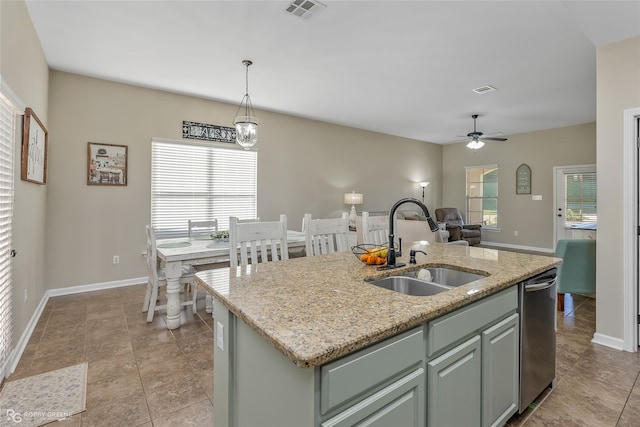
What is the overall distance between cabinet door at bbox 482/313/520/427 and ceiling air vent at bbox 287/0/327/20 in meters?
2.65

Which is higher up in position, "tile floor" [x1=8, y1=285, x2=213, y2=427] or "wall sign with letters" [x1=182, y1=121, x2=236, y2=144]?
"wall sign with letters" [x1=182, y1=121, x2=236, y2=144]

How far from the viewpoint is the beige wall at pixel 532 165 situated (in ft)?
21.6

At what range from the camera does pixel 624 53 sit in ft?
8.54

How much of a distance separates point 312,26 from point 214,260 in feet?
7.84

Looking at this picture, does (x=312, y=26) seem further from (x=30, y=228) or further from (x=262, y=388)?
(x=30, y=228)

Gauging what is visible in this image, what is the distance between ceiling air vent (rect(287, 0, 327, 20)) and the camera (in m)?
2.59

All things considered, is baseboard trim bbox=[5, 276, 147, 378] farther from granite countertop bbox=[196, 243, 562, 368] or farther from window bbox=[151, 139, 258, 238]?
granite countertop bbox=[196, 243, 562, 368]

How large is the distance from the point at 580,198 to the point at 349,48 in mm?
6236

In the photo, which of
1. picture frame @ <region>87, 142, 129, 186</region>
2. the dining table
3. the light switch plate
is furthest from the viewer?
picture frame @ <region>87, 142, 129, 186</region>

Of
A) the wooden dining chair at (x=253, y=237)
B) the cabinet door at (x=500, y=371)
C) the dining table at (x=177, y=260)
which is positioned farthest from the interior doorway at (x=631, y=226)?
the dining table at (x=177, y=260)

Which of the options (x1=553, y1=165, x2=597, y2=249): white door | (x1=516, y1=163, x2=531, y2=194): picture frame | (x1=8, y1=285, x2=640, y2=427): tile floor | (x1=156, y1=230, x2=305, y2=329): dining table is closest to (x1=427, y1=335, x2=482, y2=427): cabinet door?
(x1=8, y1=285, x2=640, y2=427): tile floor

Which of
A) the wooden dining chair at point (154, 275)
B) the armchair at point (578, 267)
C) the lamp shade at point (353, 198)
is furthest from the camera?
the lamp shade at point (353, 198)

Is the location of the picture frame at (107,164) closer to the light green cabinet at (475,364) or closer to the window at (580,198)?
the light green cabinet at (475,364)

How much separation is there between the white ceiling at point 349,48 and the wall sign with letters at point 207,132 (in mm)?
116
